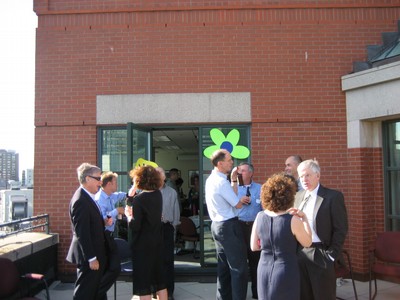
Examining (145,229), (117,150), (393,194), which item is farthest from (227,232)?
(393,194)

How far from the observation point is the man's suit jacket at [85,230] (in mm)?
4426

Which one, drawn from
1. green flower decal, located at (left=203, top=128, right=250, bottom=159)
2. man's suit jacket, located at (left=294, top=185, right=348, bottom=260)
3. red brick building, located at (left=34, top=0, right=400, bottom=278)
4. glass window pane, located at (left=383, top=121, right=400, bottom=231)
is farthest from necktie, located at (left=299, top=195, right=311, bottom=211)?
glass window pane, located at (left=383, top=121, right=400, bottom=231)

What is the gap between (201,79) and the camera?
23.8 ft

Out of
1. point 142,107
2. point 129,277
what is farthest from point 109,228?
point 142,107

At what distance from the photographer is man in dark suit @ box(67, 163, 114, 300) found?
444 centimetres

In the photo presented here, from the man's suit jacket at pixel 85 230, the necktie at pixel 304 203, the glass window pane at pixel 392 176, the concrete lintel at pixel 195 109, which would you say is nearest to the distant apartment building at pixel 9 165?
the concrete lintel at pixel 195 109

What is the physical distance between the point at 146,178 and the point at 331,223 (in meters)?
2.01

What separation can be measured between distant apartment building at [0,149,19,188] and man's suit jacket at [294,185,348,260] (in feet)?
219

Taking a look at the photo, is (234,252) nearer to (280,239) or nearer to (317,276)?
(317,276)

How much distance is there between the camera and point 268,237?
3.76 meters

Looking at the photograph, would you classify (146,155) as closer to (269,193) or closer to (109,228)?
(109,228)

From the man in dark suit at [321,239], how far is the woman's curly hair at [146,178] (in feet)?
5.29

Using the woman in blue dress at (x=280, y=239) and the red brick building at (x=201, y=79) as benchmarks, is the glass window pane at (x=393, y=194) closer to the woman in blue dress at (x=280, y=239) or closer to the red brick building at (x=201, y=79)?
the red brick building at (x=201, y=79)

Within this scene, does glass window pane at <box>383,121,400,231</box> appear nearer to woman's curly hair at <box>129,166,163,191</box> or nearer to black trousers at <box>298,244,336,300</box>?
black trousers at <box>298,244,336,300</box>
